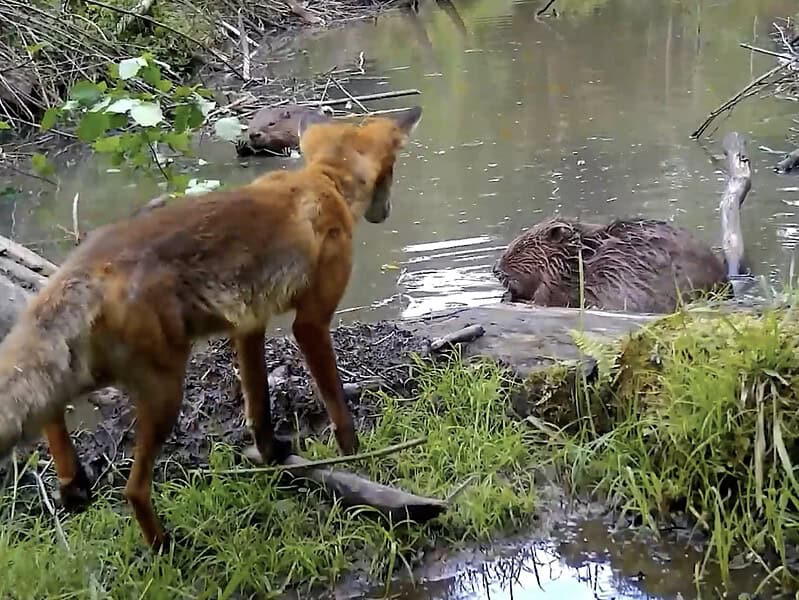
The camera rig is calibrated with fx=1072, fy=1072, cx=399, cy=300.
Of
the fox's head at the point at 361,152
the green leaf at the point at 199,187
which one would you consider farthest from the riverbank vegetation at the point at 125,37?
the fox's head at the point at 361,152

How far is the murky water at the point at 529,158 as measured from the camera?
755 cm

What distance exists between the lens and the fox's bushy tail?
322 cm

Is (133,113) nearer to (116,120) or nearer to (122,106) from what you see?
(122,106)

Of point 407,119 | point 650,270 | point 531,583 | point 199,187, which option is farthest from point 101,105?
point 650,270

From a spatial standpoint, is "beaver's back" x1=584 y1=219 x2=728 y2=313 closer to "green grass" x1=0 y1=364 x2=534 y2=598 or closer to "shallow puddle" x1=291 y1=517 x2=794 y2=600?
"green grass" x1=0 y1=364 x2=534 y2=598

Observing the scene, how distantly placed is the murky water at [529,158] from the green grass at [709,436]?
8.50 ft

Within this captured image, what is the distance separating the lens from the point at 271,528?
12.6 feet

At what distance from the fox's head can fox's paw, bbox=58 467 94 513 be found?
156cm

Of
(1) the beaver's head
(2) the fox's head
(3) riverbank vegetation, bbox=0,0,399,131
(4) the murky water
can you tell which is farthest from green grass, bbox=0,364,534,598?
(3) riverbank vegetation, bbox=0,0,399,131

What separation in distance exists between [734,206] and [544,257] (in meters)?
1.39

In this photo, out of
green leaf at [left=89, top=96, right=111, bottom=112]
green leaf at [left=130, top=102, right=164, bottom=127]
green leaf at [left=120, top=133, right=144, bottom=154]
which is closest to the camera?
green leaf at [left=130, top=102, right=164, bottom=127]

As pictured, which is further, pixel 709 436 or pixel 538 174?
pixel 538 174

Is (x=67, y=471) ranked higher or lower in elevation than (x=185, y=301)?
lower

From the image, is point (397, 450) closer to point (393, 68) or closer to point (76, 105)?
point (76, 105)
